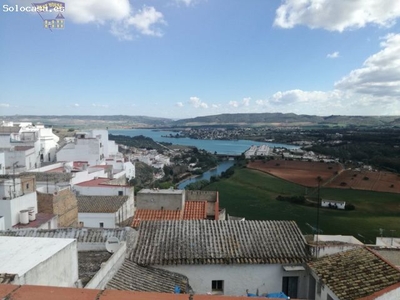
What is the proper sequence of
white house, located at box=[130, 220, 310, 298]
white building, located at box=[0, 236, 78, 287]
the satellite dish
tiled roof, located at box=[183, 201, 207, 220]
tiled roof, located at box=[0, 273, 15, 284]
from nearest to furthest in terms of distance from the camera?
tiled roof, located at box=[0, 273, 15, 284], white building, located at box=[0, 236, 78, 287], the satellite dish, white house, located at box=[130, 220, 310, 298], tiled roof, located at box=[183, 201, 207, 220]

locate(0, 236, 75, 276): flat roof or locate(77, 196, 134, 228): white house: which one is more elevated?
locate(0, 236, 75, 276): flat roof

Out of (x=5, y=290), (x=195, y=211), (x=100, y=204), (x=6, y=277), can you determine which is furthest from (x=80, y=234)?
(x=100, y=204)

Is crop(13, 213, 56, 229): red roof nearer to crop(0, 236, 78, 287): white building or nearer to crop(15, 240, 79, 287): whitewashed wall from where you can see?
crop(0, 236, 78, 287): white building

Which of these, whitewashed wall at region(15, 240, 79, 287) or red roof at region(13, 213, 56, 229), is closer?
whitewashed wall at region(15, 240, 79, 287)

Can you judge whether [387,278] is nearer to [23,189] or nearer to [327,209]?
[23,189]

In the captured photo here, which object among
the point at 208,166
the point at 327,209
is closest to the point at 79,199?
the point at 327,209

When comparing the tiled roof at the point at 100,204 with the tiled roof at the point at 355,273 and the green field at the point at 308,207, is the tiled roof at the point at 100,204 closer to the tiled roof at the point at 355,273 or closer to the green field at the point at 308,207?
the tiled roof at the point at 355,273

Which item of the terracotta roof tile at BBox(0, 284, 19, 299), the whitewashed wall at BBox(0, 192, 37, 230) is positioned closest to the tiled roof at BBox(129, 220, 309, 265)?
the terracotta roof tile at BBox(0, 284, 19, 299)

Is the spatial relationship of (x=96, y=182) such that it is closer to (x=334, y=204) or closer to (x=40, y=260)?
(x=40, y=260)

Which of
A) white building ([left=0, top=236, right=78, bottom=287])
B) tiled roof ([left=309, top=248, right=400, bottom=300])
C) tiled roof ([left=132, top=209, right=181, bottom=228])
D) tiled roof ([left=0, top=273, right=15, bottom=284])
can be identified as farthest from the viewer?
tiled roof ([left=132, top=209, right=181, bottom=228])
